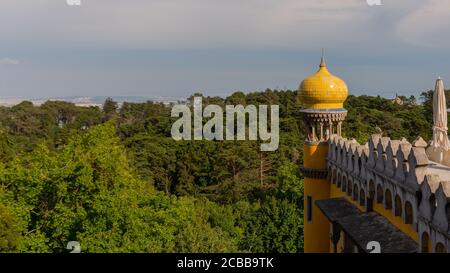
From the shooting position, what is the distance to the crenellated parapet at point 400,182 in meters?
11.0

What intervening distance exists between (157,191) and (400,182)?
65.1 feet

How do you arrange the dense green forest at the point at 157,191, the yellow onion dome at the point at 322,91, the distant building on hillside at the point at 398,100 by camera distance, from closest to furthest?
1. the dense green forest at the point at 157,191
2. the yellow onion dome at the point at 322,91
3. the distant building on hillside at the point at 398,100

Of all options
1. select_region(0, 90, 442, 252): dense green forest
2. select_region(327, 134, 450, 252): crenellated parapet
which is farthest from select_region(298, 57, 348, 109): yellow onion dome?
select_region(0, 90, 442, 252): dense green forest

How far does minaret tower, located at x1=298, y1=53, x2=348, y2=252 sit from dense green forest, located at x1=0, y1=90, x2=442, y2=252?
446cm

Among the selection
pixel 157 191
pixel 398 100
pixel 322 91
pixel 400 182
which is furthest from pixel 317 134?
pixel 398 100

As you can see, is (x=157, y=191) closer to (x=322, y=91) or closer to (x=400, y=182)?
(x=322, y=91)

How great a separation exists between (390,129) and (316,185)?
4684 centimetres

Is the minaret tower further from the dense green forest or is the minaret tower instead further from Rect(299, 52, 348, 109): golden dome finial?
the dense green forest

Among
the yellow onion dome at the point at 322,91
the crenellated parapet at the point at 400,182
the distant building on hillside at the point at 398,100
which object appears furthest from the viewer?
the distant building on hillside at the point at 398,100

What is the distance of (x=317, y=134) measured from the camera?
76.7 feet

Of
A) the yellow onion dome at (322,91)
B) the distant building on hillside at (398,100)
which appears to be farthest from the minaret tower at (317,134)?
the distant building on hillside at (398,100)

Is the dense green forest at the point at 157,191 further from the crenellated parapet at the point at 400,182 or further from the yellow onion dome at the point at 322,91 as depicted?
the yellow onion dome at the point at 322,91
